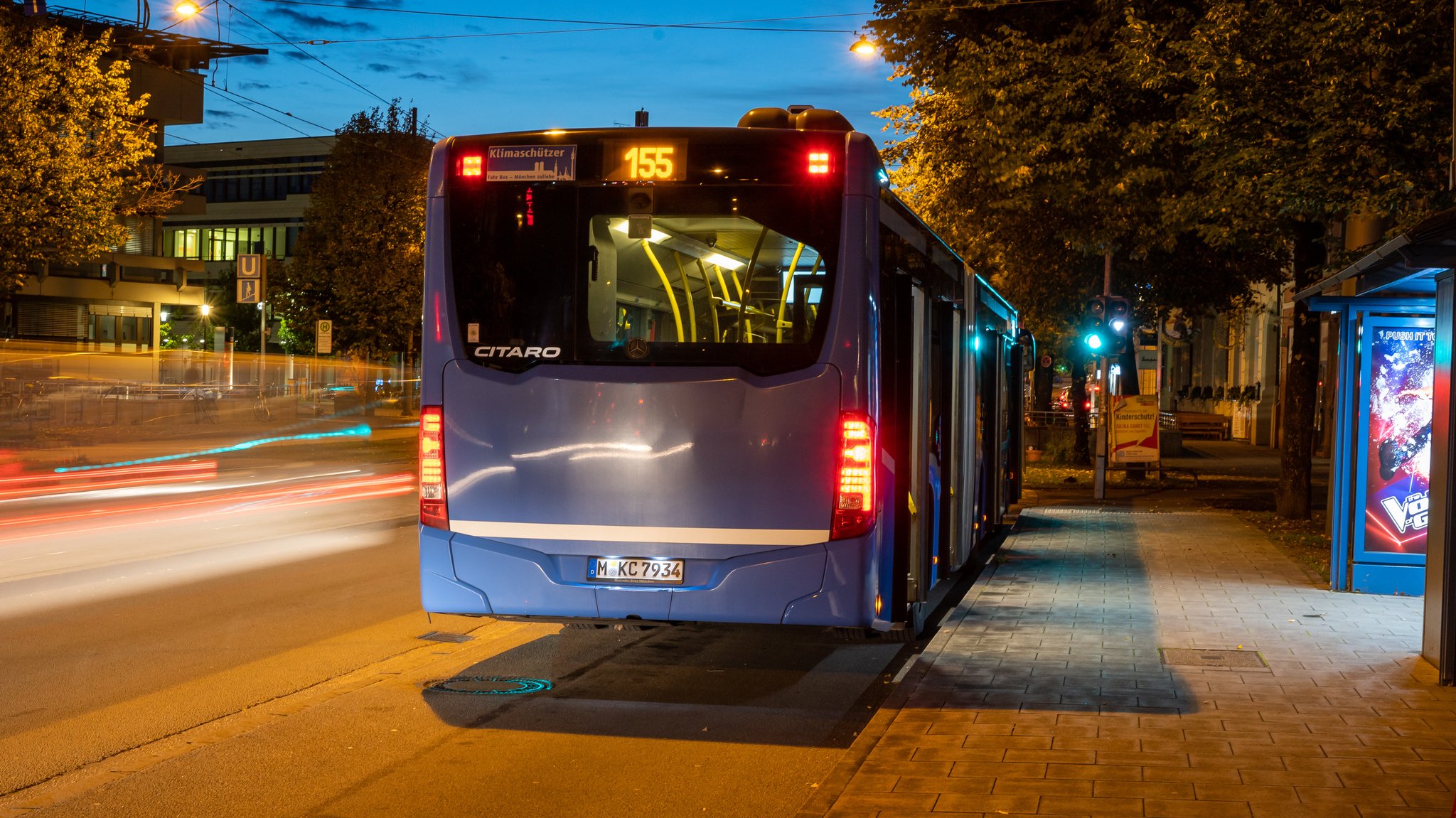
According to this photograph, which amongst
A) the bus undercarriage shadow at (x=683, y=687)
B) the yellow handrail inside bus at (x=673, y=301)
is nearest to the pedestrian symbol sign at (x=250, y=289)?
the bus undercarriage shadow at (x=683, y=687)

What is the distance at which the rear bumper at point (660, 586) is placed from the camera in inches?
285

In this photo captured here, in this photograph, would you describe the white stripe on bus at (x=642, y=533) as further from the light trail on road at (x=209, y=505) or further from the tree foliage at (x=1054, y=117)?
the tree foliage at (x=1054, y=117)

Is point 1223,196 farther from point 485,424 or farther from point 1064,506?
point 485,424

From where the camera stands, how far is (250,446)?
123 ft

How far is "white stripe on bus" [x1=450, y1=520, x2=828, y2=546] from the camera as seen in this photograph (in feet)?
23.8

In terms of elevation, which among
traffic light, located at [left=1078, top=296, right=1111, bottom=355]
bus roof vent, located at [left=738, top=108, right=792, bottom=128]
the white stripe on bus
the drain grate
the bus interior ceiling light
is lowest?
the drain grate

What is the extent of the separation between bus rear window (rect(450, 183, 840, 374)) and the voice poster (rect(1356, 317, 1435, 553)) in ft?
20.8

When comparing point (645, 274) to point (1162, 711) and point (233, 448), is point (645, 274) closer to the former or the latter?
point (1162, 711)

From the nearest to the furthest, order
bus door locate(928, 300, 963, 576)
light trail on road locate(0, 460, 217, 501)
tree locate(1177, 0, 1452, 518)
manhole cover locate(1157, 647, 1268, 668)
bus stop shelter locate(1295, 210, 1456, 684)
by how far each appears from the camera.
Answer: manhole cover locate(1157, 647, 1268, 668)
bus door locate(928, 300, 963, 576)
bus stop shelter locate(1295, 210, 1456, 684)
tree locate(1177, 0, 1452, 518)
light trail on road locate(0, 460, 217, 501)

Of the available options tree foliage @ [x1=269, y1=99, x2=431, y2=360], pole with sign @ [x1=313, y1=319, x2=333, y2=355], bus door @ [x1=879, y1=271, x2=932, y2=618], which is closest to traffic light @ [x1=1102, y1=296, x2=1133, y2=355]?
bus door @ [x1=879, y1=271, x2=932, y2=618]

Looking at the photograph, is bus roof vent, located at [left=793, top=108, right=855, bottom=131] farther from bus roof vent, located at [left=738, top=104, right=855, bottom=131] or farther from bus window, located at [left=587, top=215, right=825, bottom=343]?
bus window, located at [left=587, top=215, right=825, bottom=343]

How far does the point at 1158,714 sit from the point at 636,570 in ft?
8.94

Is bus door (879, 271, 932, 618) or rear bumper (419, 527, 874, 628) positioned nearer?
rear bumper (419, 527, 874, 628)

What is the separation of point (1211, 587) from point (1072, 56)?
908cm
